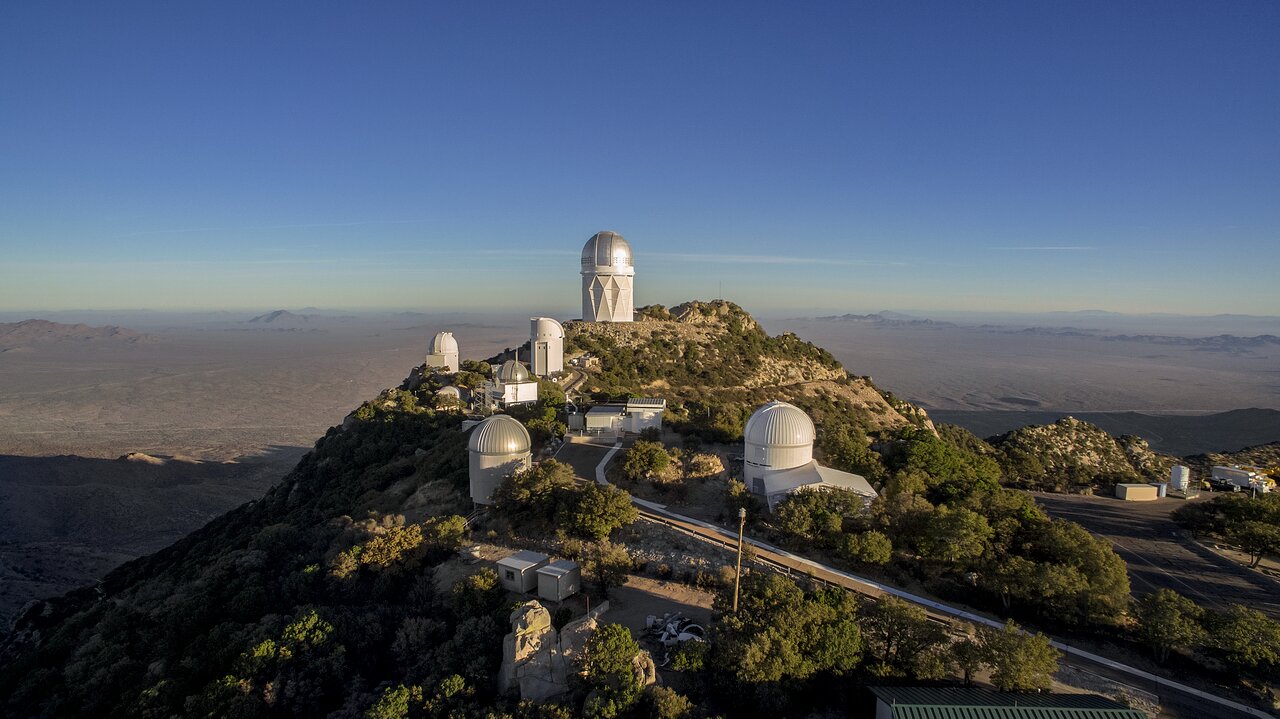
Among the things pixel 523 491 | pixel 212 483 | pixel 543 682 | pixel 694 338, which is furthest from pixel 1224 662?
pixel 212 483

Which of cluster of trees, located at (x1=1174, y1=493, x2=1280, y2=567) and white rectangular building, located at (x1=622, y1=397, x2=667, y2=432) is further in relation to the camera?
white rectangular building, located at (x1=622, y1=397, x2=667, y2=432)

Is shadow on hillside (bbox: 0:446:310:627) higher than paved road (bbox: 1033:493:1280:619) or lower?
lower

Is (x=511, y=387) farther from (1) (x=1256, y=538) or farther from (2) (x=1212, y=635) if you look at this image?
(1) (x=1256, y=538)

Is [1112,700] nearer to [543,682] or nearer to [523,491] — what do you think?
[543,682]

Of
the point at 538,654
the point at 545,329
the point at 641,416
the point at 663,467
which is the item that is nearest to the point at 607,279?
the point at 545,329

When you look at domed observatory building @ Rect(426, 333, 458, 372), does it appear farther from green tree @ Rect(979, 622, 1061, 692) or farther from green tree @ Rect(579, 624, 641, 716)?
green tree @ Rect(979, 622, 1061, 692)

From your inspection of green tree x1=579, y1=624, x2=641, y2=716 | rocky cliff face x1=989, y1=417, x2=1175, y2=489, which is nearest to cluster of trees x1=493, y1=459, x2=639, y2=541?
green tree x1=579, y1=624, x2=641, y2=716
